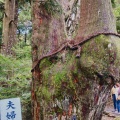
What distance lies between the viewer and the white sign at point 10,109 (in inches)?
164

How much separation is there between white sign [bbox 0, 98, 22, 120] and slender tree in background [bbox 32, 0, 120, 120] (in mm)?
824

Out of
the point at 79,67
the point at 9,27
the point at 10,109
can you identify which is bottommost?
Result: the point at 10,109

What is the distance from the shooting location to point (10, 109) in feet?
13.7

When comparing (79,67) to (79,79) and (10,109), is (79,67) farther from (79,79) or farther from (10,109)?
(10,109)

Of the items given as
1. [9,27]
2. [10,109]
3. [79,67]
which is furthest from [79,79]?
[9,27]

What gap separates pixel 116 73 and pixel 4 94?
345 cm

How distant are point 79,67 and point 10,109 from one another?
5.59 ft

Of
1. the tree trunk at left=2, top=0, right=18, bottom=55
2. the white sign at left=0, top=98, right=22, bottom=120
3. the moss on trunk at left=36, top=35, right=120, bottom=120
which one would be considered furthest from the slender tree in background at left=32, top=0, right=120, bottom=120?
the tree trunk at left=2, top=0, right=18, bottom=55

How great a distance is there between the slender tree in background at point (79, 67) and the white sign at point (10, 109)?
82cm

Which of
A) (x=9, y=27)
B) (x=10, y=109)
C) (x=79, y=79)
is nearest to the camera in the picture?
(x=79, y=79)

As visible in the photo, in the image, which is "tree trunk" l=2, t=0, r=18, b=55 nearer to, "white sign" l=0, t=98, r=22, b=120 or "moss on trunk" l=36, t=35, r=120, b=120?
"white sign" l=0, t=98, r=22, b=120

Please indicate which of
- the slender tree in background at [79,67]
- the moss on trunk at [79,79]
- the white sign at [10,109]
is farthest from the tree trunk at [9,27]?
the moss on trunk at [79,79]

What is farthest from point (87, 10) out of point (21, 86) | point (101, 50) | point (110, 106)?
point (110, 106)

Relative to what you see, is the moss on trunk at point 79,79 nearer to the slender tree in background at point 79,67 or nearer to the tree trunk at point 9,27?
the slender tree in background at point 79,67
